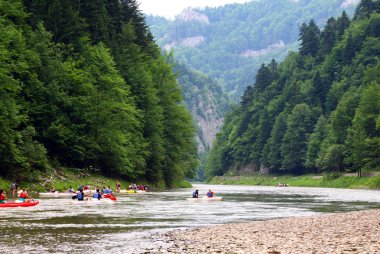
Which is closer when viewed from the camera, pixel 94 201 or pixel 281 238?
pixel 281 238

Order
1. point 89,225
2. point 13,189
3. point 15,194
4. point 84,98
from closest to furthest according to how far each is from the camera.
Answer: point 89,225, point 15,194, point 13,189, point 84,98

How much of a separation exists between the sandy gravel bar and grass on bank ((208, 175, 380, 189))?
216 ft

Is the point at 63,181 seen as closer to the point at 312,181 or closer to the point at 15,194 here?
the point at 15,194

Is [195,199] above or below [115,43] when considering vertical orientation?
below

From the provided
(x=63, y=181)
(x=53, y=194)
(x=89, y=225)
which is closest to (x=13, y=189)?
(x=53, y=194)

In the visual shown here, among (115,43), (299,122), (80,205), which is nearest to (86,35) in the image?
(115,43)

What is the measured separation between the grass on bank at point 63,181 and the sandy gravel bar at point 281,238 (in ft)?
90.6

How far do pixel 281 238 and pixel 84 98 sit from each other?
160 feet

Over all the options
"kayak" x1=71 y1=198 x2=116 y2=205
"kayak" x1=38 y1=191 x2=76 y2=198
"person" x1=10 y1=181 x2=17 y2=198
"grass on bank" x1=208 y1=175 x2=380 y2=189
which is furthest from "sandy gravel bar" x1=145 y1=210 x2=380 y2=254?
"grass on bank" x1=208 y1=175 x2=380 y2=189

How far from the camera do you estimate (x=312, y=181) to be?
442ft

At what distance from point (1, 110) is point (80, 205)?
11385 millimetres

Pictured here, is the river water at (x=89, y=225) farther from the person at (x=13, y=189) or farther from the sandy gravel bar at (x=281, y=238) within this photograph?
the person at (x=13, y=189)

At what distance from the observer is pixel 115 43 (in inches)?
3725

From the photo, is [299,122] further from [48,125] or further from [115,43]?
[48,125]
